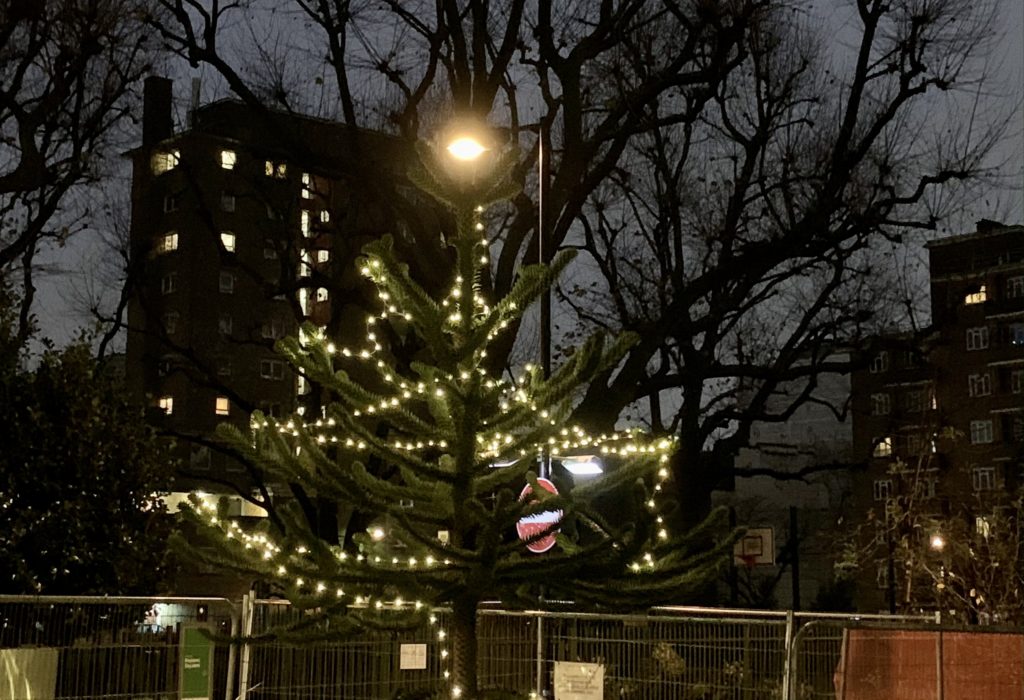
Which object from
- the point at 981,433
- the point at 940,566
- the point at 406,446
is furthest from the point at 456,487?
the point at 981,433

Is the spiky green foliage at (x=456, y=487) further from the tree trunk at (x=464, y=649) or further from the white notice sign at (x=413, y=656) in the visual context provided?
the white notice sign at (x=413, y=656)

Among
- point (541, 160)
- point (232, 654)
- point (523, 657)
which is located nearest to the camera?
point (232, 654)

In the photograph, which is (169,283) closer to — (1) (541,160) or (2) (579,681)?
(1) (541,160)

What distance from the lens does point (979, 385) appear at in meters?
72.0

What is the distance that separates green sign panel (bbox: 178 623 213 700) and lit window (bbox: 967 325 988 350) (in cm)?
6572

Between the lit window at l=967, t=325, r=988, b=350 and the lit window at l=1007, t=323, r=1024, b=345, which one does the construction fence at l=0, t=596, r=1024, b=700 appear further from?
the lit window at l=967, t=325, r=988, b=350

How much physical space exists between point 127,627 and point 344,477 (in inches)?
205

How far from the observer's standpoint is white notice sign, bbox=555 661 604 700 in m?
11.7

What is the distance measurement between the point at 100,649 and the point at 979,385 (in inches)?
2591

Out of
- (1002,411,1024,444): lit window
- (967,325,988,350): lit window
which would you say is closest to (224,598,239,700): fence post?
(1002,411,1024,444): lit window

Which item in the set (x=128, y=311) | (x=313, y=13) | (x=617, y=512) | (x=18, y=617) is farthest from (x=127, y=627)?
(x=128, y=311)

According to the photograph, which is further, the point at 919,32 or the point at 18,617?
the point at 919,32

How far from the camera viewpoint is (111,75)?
82.2 ft

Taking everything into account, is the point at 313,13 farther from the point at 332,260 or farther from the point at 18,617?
the point at 18,617
